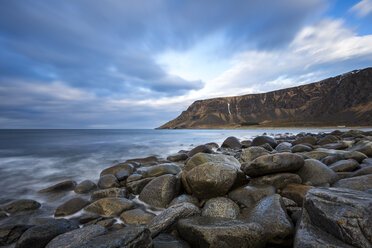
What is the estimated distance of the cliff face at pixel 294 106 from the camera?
101250mm

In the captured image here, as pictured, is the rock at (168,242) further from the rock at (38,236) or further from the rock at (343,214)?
the rock at (38,236)

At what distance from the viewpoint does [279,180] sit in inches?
168

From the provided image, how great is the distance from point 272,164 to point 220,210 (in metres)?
1.72

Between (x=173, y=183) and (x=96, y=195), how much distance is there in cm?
249

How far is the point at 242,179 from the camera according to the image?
453cm

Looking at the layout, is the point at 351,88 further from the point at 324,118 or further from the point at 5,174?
the point at 5,174

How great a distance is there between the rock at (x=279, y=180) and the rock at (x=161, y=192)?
1999 millimetres

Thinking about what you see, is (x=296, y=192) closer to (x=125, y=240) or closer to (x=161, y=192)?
(x=161, y=192)

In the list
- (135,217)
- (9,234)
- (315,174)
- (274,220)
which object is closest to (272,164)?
(315,174)

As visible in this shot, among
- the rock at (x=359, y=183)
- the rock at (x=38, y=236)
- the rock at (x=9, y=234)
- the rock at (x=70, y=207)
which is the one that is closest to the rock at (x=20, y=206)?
the rock at (x=70, y=207)

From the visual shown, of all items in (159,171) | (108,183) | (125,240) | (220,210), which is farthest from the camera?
(159,171)

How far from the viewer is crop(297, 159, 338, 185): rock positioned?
4457 mm

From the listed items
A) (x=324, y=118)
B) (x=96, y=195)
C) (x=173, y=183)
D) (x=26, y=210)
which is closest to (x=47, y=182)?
(x=26, y=210)

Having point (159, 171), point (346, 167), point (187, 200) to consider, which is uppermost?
point (346, 167)
